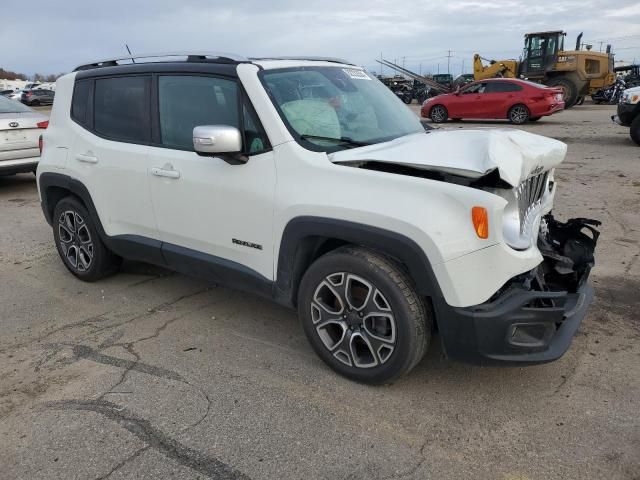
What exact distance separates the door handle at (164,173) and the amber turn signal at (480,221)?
2.05m

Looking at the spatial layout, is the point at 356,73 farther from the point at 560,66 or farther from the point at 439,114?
the point at 560,66

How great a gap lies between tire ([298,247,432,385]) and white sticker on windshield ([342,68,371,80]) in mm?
1615

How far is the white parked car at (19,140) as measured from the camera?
8.53 m

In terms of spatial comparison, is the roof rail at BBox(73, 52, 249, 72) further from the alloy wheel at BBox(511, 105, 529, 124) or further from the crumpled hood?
the alloy wheel at BBox(511, 105, 529, 124)

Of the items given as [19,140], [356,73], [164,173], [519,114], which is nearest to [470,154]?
[356,73]

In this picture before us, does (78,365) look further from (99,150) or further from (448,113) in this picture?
(448,113)

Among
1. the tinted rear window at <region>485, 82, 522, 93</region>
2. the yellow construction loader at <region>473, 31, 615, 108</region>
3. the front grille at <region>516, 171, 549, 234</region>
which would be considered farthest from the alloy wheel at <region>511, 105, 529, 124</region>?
the front grille at <region>516, 171, 549, 234</region>

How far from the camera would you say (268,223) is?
3.33m

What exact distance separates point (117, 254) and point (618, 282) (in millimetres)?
4259

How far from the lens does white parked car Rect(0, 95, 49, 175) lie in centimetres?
853

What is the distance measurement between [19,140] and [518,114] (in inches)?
586

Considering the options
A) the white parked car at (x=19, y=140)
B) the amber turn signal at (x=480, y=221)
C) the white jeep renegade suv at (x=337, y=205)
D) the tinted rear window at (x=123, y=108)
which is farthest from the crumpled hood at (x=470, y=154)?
the white parked car at (x=19, y=140)

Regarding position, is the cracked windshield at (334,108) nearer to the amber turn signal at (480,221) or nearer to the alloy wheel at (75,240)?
the amber turn signal at (480,221)

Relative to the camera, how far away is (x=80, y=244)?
489cm
